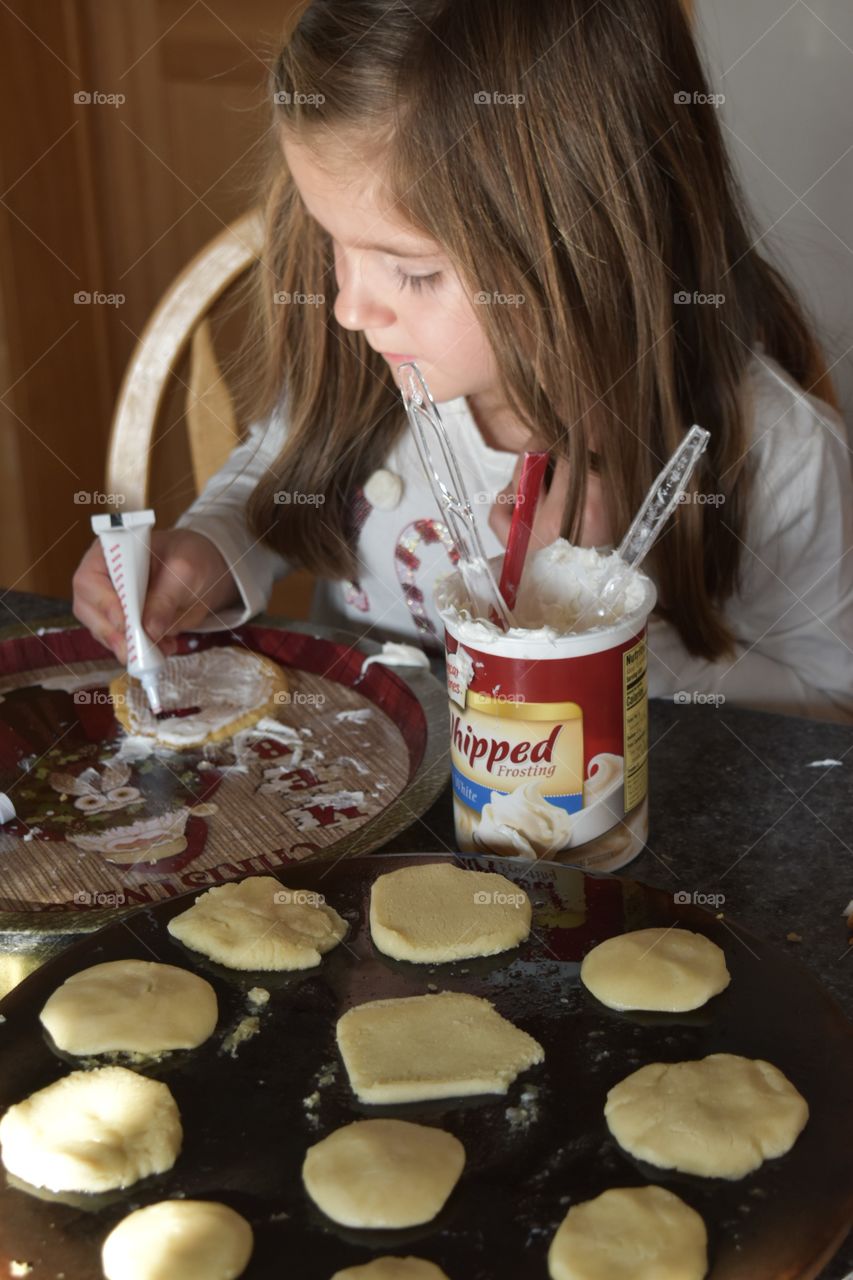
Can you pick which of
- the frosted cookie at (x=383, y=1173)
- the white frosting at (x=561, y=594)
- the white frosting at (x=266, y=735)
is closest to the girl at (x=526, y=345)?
the white frosting at (x=266, y=735)

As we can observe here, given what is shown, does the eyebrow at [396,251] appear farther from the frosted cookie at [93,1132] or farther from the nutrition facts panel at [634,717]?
the frosted cookie at [93,1132]

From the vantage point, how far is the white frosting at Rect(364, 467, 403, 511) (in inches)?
49.7

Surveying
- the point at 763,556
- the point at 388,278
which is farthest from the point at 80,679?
the point at 763,556

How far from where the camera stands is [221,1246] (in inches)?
17.6

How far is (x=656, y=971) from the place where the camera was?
58 cm

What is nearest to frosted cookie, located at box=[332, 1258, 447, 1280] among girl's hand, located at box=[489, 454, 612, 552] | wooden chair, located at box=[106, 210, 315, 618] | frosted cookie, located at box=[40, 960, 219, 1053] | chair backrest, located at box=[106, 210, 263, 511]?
frosted cookie, located at box=[40, 960, 219, 1053]

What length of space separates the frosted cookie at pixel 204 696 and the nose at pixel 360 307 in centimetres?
29

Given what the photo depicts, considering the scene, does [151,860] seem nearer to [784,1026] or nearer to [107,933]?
[107,933]

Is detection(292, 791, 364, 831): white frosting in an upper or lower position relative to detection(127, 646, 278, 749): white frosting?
lower

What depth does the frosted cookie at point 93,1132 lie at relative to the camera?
479 mm

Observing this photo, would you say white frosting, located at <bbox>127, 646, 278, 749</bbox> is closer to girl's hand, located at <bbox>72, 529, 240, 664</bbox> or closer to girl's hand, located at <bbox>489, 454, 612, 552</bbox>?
girl's hand, located at <bbox>72, 529, 240, 664</bbox>

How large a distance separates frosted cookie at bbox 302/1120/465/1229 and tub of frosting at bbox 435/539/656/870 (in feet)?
0.69

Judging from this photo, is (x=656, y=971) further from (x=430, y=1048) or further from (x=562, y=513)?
(x=562, y=513)

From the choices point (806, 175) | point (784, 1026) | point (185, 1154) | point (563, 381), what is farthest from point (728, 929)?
point (806, 175)
